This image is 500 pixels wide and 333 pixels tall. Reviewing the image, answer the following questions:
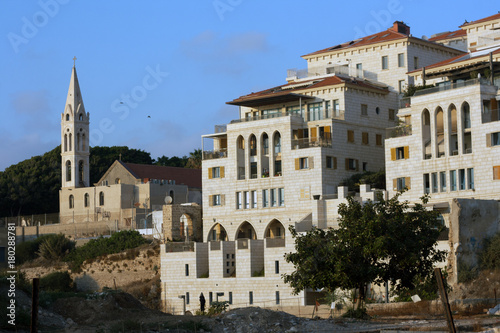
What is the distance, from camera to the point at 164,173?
100m

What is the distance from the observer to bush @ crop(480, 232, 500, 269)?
54.9 m

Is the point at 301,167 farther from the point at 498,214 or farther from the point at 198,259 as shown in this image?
the point at 498,214

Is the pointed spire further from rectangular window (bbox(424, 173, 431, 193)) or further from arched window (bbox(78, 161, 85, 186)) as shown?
rectangular window (bbox(424, 173, 431, 193))

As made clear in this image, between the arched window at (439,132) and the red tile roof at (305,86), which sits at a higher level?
the red tile roof at (305,86)

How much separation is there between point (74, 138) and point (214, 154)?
28623 mm

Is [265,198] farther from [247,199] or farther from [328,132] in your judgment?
[328,132]

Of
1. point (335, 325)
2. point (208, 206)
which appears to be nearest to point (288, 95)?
point (208, 206)

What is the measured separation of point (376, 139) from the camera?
75.4 meters

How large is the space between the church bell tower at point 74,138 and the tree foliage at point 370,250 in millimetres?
55126

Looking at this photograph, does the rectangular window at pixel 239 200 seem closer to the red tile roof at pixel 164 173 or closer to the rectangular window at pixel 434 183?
the rectangular window at pixel 434 183

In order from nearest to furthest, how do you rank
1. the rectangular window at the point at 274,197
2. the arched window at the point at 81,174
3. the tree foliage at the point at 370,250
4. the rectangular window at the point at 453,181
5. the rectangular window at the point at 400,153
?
the tree foliage at the point at 370,250
the rectangular window at the point at 453,181
the rectangular window at the point at 400,153
the rectangular window at the point at 274,197
the arched window at the point at 81,174

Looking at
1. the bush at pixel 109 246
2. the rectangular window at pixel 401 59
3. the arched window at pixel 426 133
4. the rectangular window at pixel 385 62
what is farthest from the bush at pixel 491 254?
the bush at pixel 109 246

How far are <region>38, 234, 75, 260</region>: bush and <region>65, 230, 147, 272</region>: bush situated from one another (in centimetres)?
308

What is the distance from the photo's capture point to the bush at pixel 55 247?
82.9 m
